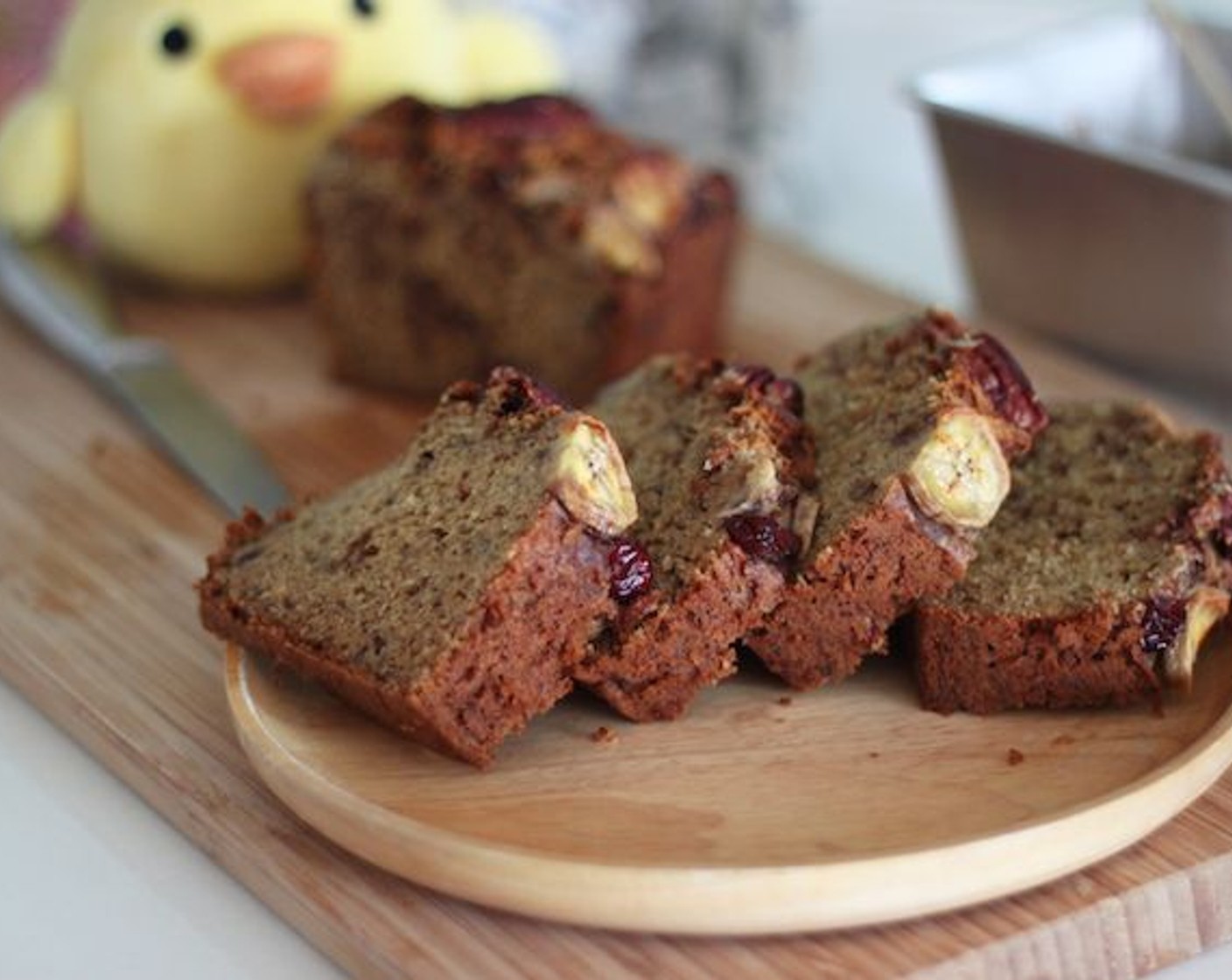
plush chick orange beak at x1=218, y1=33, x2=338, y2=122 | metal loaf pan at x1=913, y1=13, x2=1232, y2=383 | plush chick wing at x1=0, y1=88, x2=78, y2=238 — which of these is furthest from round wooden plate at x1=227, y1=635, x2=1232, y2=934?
plush chick wing at x1=0, y1=88, x2=78, y2=238

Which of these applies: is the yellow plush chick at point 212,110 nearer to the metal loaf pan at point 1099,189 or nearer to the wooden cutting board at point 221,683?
the wooden cutting board at point 221,683

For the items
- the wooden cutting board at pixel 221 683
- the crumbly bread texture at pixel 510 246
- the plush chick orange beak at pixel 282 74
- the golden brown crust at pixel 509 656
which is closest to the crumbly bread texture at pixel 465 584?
the golden brown crust at pixel 509 656

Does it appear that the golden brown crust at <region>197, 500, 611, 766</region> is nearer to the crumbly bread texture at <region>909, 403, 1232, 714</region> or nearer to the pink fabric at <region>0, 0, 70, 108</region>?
the crumbly bread texture at <region>909, 403, 1232, 714</region>

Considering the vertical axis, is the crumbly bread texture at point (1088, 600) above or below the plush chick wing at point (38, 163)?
below

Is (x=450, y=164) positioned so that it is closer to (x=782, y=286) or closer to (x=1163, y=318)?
(x=782, y=286)

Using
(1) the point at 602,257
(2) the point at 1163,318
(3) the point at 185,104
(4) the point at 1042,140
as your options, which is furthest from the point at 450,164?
(2) the point at 1163,318

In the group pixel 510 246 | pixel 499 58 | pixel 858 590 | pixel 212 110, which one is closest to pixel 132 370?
pixel 212 110
